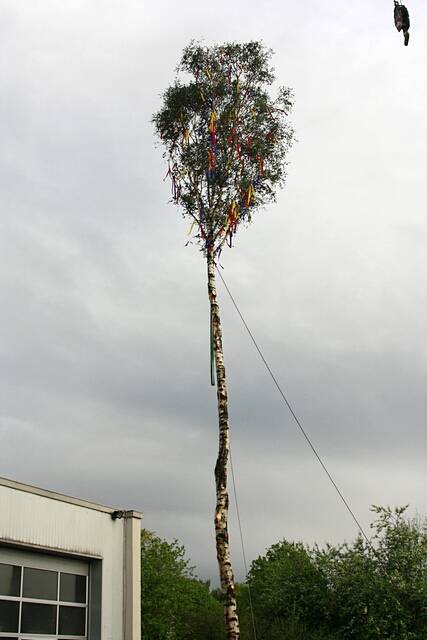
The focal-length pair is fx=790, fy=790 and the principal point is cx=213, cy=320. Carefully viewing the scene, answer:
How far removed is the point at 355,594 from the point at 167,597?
42.4 feet

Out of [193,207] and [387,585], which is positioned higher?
[193,207]

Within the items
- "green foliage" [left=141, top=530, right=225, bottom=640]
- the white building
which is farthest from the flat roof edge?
"green foliage" [left=141, top=530, right=225, bottom=640]

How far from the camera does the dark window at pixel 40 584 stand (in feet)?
52.3

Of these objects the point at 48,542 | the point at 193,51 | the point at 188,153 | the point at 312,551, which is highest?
the point at 193,51

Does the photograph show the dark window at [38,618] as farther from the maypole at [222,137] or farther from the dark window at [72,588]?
the maypole at [222,137]

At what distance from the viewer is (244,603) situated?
40500 millimetres

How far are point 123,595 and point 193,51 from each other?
15.1 m

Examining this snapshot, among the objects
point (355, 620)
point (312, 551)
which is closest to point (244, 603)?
point (312, 551)

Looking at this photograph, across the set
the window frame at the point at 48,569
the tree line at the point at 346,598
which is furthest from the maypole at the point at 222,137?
the tree line at the point at 346,598

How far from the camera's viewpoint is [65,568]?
1686cm

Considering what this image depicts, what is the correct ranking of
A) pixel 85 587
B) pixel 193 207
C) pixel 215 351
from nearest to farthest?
pixel 85 587 → pixel 215 351 → pixel 193 207

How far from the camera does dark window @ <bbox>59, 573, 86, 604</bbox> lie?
1678cm

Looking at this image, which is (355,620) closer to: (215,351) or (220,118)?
(215,351)

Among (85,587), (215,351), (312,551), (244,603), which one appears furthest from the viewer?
(244,603)
